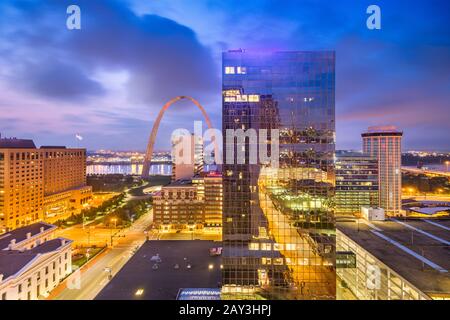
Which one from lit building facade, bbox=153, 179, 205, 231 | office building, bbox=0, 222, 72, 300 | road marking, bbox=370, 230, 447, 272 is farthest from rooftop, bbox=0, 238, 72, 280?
road marking, bbox=370, 230, 447, 272

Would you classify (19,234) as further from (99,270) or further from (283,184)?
(283,184)

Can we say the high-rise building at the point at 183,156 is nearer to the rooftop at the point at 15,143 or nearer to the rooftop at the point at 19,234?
the rooftop at the point at 15,143

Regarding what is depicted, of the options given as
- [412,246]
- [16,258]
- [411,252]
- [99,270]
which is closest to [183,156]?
[99,270]

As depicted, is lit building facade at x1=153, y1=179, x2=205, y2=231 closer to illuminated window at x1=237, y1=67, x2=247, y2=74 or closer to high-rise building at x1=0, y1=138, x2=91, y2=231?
high-rise building at x1=0, y1=138, x2=91, y2=231

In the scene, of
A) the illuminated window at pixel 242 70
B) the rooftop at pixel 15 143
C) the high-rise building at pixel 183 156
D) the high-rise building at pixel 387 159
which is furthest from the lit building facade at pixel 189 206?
the high-rise building at pixel 387 159

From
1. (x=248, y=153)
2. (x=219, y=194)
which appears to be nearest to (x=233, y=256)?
(x=248, y=153)
